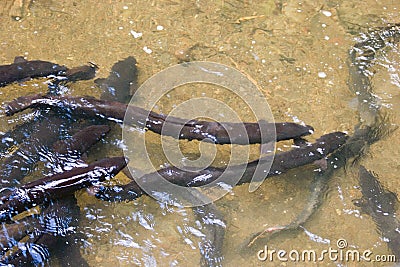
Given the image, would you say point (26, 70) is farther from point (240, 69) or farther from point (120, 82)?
point (240, 69)

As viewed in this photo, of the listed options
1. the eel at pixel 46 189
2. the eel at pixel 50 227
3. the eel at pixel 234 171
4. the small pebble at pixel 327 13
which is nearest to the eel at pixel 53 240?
the eel at pixel 50 227

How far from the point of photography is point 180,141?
4.16 m

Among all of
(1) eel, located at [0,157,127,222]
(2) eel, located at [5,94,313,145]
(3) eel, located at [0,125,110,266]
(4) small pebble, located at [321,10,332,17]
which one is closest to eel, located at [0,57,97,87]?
(2) eel, located at [5,94,313,145]

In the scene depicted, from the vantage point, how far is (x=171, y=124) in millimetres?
3988

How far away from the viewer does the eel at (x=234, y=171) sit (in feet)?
11.8

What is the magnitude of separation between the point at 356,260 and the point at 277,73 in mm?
2308

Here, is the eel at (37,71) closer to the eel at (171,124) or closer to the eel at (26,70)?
the eel at (26,70)

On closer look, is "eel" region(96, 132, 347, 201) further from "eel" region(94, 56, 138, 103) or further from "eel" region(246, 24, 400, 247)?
"eel" region(94, 56, 138, 103)

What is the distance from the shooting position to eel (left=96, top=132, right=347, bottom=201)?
360cm

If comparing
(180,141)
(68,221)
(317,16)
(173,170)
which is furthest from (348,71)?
(68,221)

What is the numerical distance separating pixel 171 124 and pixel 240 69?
4.54 feet

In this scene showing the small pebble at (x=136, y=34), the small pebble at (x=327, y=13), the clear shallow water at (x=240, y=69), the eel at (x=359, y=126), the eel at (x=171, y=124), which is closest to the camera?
the clear shallow water at (x=240, y=69)

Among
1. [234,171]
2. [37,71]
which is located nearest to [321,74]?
[234,171]

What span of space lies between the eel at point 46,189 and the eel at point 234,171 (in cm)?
18
